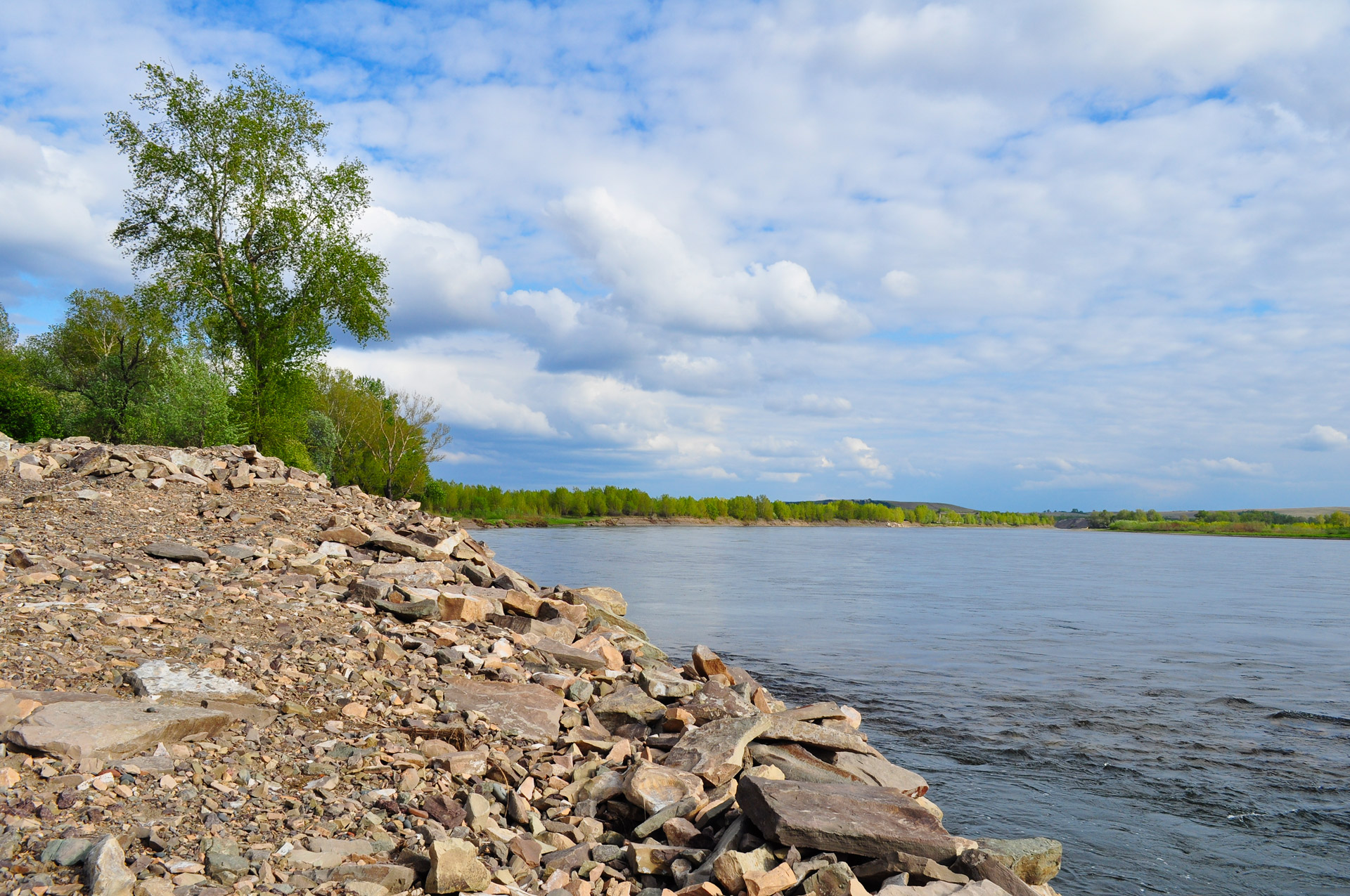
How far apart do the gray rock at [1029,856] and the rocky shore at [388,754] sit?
3 centimetres

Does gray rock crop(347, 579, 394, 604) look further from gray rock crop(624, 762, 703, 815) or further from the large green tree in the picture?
the large green tree

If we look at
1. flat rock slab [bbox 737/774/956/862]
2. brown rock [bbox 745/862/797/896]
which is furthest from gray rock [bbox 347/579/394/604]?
brown rock [bbox 745/862/797/896]

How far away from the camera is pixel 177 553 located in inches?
411

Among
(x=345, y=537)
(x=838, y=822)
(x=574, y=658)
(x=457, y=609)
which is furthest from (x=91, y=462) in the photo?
(x=838, y=822)

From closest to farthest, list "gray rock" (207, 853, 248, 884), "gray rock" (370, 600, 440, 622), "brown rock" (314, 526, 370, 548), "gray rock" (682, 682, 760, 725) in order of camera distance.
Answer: "gray rock" (207, 853, 248, 884) → "gray rock" (682, 682, 760, 725) → "gray rock" (370, 600, 440, 622) → "brown rock" (314, 526, 370, 548)

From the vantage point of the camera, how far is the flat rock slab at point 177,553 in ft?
34.1

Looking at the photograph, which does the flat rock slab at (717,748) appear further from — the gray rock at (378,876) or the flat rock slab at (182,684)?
the flat rock slab at (182,684)

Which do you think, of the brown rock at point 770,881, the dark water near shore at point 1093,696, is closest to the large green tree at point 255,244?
the dark water near shore at point 1093,696

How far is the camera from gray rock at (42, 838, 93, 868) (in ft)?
14.6

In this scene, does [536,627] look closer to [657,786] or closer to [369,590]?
[369,590]

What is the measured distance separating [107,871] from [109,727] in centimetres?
171

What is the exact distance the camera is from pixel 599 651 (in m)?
10.3

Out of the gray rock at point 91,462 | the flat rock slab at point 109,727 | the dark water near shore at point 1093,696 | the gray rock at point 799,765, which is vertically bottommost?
the dark water near shore at point 1093,696

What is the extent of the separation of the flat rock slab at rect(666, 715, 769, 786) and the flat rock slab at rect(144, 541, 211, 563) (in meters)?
7.12
